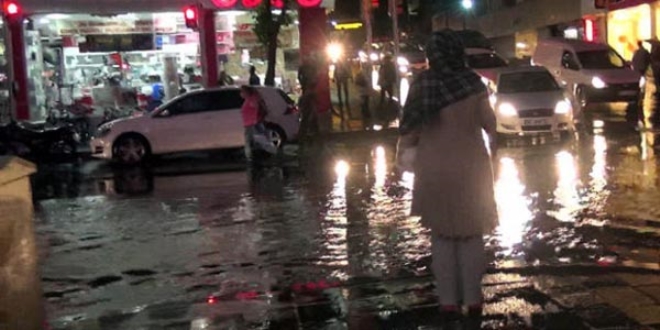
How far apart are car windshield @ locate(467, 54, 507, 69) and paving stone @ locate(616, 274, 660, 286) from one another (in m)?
22.8

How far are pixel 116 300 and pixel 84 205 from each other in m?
6.55

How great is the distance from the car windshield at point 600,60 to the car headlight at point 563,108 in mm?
8039

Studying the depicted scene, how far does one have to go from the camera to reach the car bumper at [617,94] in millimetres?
25953

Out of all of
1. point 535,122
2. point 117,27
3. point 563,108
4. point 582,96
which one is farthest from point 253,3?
point 563,108

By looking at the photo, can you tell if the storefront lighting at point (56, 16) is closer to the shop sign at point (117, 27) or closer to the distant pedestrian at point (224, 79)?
the shop sign at point (117, 27)

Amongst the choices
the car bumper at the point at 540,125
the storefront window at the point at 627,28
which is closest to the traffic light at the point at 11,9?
the car bumper at the point at 540,125

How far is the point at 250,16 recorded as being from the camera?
28000 mm

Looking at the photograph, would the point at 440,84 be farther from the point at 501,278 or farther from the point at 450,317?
the point at 501,278

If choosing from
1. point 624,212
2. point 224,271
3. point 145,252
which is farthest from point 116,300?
point 624,212

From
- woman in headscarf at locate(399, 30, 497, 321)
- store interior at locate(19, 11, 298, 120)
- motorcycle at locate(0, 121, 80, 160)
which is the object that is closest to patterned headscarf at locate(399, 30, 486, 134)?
woman in headscarf at locate(399, 30, 497, 321)

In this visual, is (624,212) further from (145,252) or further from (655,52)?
(655,52)

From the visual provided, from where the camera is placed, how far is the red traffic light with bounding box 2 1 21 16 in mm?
24894

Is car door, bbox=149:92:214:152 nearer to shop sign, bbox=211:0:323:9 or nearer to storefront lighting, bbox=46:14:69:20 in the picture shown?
shop sign, bbox=211:0:323:9

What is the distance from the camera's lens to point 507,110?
19656mm
